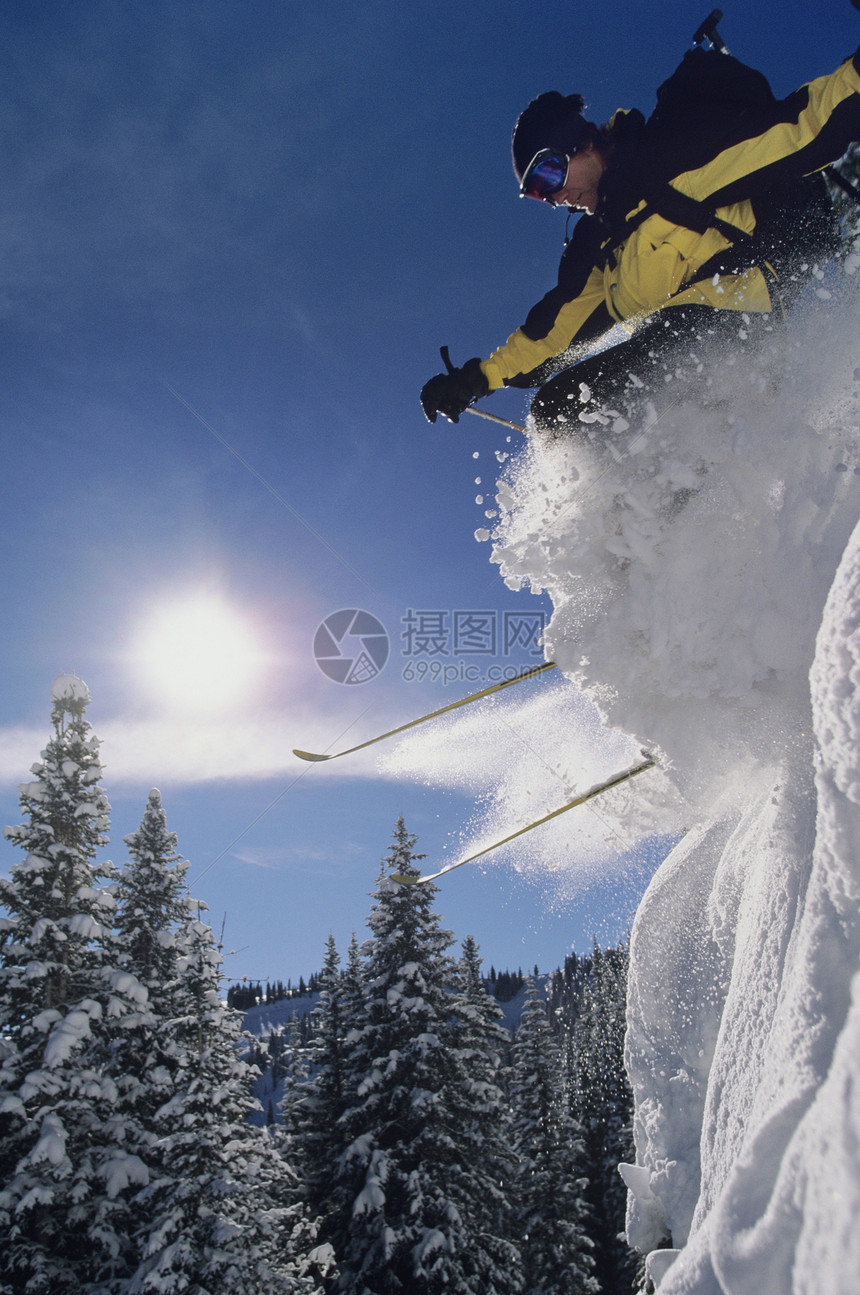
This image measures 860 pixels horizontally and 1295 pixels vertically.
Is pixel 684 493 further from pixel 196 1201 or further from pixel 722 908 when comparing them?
pixel 196 1201

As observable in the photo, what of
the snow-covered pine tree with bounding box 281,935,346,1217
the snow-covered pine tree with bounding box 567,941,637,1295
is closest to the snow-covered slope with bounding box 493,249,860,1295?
the snow-covered pine tree with bounding box 281,935,346,1217

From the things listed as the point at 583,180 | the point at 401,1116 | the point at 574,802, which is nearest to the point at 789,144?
the point at 583,180

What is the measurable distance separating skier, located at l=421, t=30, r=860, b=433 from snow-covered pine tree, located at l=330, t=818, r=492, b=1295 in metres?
11.0

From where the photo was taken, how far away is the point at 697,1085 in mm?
2449

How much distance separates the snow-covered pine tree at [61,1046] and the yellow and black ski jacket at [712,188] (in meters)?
11.3

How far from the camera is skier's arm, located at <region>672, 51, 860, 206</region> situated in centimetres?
202

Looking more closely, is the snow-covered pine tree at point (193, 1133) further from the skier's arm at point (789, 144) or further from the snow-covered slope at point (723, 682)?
the skier's arm at point (789, 144)

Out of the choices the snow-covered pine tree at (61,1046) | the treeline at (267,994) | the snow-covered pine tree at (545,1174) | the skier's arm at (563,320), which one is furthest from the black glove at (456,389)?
the treeline at (267,994)

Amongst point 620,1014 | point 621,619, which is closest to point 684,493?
point 621,619

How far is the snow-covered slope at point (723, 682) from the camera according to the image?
119cm

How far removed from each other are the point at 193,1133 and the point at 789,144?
12754mm

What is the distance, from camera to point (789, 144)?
2133mm

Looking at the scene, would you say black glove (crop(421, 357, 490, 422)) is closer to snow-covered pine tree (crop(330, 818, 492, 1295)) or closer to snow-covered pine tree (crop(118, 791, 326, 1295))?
snow-covered pine tree (crop(330, 818, 492, 1295))

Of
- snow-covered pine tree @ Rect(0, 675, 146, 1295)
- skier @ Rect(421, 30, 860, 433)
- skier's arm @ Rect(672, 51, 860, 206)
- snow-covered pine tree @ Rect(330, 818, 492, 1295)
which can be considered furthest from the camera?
snow-covered pine tree @ Rect(330, 818, 492, 1295)
